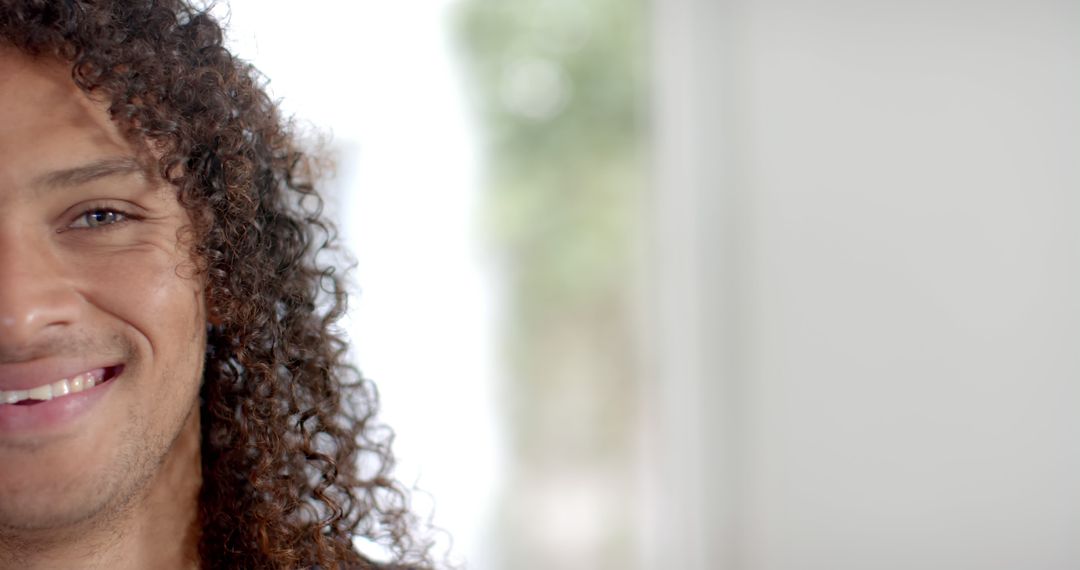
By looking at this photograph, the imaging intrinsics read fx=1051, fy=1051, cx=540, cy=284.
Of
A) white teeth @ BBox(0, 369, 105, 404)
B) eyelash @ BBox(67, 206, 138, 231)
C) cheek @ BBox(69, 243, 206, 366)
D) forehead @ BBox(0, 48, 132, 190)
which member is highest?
forehead @ BBox(0, 48, 132, 190)

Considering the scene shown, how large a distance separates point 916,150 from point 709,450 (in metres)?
0.79

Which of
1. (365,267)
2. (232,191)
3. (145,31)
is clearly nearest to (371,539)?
(232,191)

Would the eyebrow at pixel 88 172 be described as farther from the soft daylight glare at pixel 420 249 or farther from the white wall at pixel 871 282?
the white wall at pixel 871 282

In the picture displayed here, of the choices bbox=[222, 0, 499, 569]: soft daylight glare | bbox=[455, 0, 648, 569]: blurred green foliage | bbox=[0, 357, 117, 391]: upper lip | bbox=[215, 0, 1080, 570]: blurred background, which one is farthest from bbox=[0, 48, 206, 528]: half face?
bbox=[455, 0, 648, 569]: blurred green foliage

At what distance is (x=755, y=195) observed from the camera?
2289 millimetres

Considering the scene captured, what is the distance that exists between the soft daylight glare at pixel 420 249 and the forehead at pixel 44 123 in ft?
4.07

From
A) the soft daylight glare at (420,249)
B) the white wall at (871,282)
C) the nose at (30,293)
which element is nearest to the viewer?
the nose at (30,293)

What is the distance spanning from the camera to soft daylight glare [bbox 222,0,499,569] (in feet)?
7.91

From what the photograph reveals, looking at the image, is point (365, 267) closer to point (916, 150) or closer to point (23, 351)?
point (916, 150)

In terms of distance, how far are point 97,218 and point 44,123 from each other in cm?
11

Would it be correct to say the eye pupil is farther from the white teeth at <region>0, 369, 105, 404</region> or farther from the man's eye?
the white teeth at <region>0, 369, 105, 404</region>

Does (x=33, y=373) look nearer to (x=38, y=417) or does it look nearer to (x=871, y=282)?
(x=38, y=417)

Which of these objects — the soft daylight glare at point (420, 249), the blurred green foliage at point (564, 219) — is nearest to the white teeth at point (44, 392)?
the soft daylight glare at point (420, 249)

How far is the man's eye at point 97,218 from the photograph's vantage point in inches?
44.3
